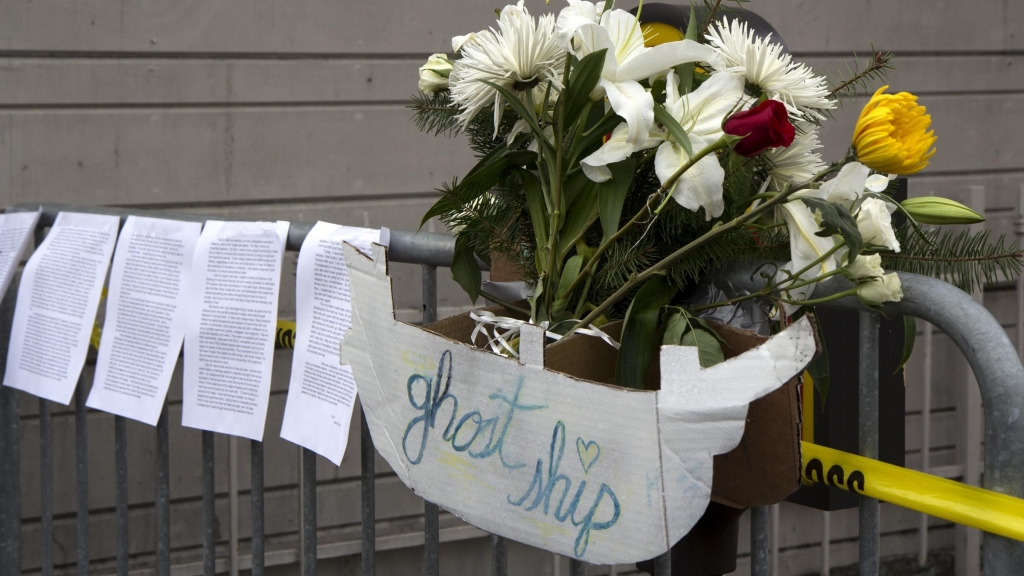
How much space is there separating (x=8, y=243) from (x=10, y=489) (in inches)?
23.6

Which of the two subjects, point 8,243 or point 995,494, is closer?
point 995,494

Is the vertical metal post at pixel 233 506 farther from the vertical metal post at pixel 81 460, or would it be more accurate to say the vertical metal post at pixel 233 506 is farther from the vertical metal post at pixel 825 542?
the vertical metal post at pixel 825 542

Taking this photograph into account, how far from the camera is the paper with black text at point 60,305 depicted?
5.90 ft

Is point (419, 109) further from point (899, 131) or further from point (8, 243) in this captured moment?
point (8, 243)

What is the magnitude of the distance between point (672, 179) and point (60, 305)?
5.13ft

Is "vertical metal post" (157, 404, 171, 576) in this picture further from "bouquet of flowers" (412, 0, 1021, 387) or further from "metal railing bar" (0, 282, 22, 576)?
"bouquet of flowers" (412, 0, 1021, 387)

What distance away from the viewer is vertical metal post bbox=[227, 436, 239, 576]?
10.3ft

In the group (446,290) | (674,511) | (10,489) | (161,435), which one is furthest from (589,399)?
(446,290)

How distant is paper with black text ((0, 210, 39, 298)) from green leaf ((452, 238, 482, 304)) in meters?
Answer: 1.39

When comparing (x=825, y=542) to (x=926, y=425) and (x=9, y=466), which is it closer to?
(x=926, y=425)

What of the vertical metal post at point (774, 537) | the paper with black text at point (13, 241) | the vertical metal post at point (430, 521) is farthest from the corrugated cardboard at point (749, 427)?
the vertical metal post at point (774, 537)

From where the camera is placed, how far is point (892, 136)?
0.68m

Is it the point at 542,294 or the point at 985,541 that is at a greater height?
the point at 542,294

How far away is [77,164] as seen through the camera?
3.11m
